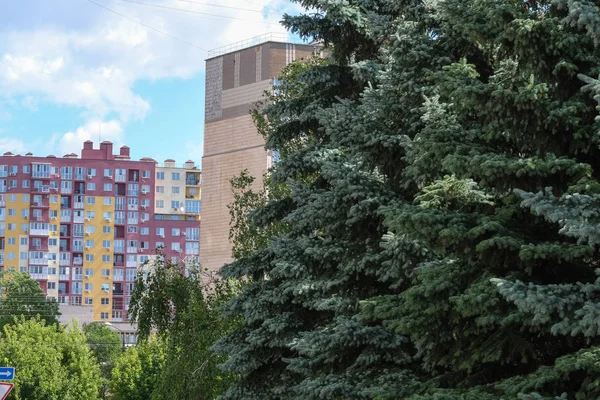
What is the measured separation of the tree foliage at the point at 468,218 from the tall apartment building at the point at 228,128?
5338cm

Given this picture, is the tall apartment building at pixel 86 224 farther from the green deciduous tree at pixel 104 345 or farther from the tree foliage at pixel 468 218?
the tree foliage at pixel 468 218

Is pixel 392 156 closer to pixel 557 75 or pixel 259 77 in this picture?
pixel 557 75

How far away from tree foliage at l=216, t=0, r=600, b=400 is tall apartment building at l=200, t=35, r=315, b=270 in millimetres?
53383

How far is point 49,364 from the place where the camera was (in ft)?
179

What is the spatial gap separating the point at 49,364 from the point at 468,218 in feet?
159

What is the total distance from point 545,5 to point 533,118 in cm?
214

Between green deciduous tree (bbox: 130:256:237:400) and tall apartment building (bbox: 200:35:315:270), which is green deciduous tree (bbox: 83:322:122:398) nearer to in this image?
tall apartment building (bbox: 200:35:315:270)

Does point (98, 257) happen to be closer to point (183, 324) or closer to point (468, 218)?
point (183, 324)

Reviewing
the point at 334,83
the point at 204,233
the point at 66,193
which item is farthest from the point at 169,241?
the point at 334,83

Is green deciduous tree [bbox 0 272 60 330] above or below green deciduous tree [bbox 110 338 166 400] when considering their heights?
above

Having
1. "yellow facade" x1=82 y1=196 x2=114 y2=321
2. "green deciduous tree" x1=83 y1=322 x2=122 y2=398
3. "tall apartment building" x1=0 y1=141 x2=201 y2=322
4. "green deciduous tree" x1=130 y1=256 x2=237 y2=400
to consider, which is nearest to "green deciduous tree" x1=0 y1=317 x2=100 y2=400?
"green deciduous tree" x1=83 y1=322 x2=122 y2=398

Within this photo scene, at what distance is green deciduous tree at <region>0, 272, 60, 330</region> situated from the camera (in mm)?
87062

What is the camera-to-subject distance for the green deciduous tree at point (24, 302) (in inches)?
3428

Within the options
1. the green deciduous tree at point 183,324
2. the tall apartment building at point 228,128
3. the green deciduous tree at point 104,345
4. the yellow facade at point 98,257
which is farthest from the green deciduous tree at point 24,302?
the green deciduous tree at point 183,324
